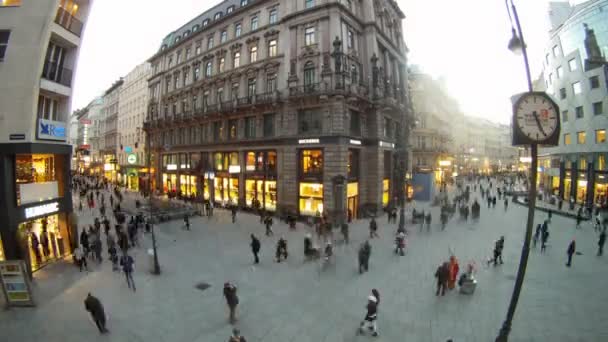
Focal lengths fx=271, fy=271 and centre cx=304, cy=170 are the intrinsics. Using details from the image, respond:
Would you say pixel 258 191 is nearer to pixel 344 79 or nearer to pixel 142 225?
pixel 142 225

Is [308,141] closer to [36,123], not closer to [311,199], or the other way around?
[311,199]

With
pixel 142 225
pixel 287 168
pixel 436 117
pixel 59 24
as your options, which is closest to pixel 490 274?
pixel 287 168

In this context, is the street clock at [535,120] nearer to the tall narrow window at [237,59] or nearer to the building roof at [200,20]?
the tall narrow window at [237,59]

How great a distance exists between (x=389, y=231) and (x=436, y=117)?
45.9 metres

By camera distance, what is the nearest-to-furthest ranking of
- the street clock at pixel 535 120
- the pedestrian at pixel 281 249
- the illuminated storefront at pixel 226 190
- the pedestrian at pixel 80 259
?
the street clock at pixel 535 120 < the pedestrian at pixel 80 259 < the pedestrian at pixel 281 249 < the illuminated storefront at pixel 226 190

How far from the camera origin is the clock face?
6.48m

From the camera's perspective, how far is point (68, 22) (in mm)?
15047

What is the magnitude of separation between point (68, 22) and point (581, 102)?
173 feet

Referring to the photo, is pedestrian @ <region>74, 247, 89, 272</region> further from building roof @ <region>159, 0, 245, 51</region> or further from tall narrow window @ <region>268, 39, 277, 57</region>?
building roof @ <region>159, 0, 245, 51</region>

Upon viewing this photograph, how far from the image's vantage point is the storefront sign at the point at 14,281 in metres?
10.2

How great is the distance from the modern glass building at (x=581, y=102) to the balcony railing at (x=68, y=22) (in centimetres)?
4226

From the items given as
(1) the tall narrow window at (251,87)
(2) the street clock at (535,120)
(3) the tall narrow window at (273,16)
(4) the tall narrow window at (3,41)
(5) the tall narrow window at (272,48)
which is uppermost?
(3) the tall narrow window at (273,16)

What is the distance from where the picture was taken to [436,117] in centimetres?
5891

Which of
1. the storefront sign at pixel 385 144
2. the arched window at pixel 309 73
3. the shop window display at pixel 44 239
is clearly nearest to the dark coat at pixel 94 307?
the shop window display at pixel 44 239
